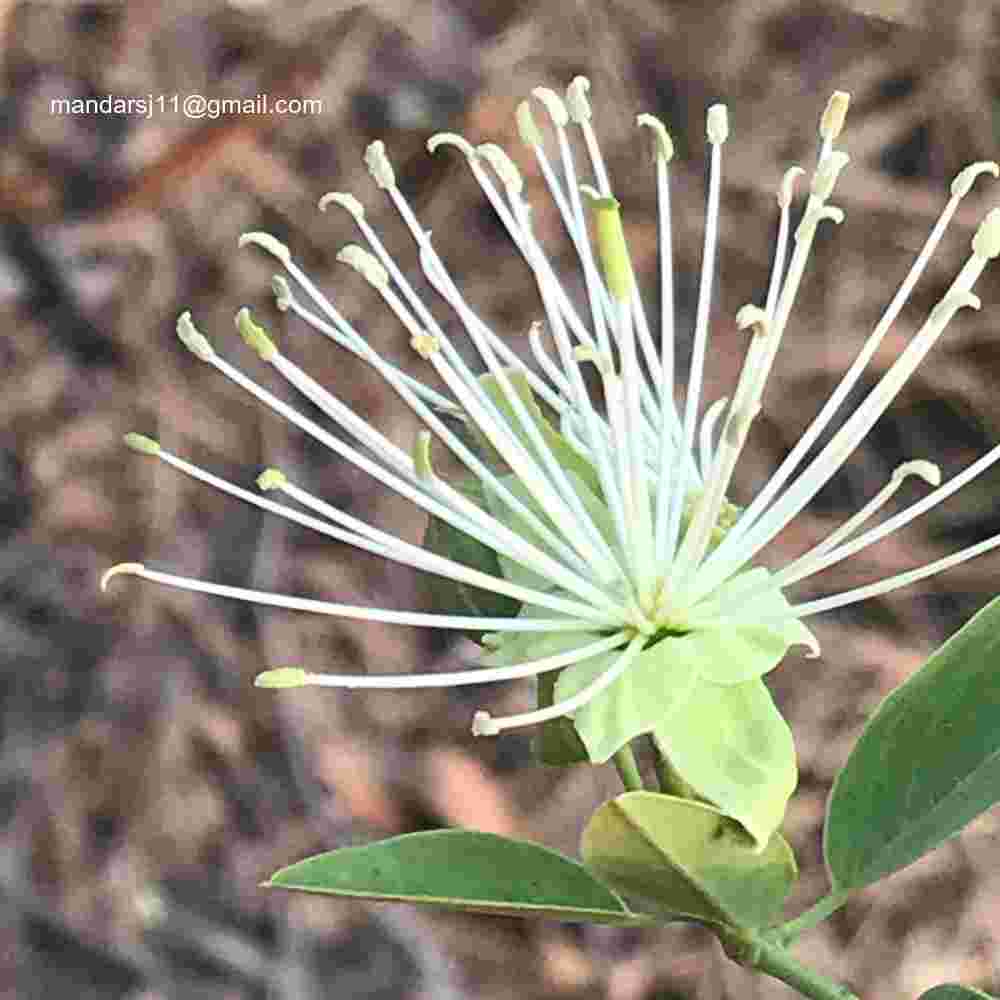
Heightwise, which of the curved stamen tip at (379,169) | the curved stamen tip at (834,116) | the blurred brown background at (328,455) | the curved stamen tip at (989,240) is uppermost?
the curved stamen tip at (834,116)

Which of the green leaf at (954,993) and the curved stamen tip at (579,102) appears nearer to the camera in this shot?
the green leaf at (954,993)

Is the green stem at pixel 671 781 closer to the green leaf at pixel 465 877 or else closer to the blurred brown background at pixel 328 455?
the green leaf at pixel 465 877

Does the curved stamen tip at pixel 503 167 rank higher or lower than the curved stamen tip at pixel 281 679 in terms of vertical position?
higher

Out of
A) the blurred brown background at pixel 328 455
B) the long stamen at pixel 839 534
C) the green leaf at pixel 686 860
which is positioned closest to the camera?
the green leaf at pixel 686 860

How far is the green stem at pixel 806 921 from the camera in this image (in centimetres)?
91

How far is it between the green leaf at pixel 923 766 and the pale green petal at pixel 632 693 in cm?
12

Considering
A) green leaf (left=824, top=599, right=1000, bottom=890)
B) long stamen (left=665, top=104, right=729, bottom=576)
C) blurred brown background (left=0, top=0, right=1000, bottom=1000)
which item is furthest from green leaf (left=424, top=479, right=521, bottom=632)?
blurred brown background (left=0, top=0, right=1000, bottom=1000)

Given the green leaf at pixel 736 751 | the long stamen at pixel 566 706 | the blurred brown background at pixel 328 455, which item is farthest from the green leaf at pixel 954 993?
the blurred brown background at pixel 328 455

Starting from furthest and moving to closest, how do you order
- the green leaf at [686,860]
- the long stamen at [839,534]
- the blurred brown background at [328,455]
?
the blurred brown background at [328,455]
the long stamen at [839,534]
the green leaf at [686,860]

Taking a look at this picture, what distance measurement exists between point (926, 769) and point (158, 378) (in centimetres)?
191

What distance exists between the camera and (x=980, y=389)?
2432mm

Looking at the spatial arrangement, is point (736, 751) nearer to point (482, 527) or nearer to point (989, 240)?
point (482, 527)

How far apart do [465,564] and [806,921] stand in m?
0.27

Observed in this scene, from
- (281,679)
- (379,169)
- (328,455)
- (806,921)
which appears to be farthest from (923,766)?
(328,455)
